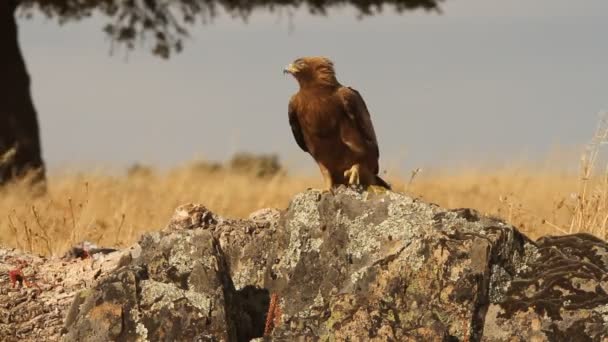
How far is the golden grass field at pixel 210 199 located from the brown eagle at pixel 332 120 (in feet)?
7.07

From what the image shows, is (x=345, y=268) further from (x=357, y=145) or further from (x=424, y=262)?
(x=357, y=145)

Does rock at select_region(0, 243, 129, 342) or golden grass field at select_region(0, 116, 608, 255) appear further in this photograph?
golden grass field at select_region(0, 116, 608, 255)

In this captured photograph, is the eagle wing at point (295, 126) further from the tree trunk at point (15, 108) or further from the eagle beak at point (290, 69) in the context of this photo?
the tree trunk at point (15, 108)

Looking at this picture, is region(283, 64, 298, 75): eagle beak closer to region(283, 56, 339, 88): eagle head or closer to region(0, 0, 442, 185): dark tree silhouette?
region(283, 56, 339, 88): eagle head

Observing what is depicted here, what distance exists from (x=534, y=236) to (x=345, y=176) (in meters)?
3.94

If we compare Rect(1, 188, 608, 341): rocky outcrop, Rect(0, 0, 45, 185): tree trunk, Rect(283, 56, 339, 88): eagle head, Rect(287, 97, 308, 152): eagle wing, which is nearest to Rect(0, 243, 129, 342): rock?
Rect(1, 188, 608, 341): rocky outcrop

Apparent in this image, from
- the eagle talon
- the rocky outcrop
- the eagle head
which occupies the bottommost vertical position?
the rocky outcrop

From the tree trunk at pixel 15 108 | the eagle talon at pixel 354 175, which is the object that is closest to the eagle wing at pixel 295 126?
the eagle talon at pixel 354 175

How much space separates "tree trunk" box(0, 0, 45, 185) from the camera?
18047mm

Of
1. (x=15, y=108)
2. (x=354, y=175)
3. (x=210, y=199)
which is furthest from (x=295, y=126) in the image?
(x=15, y=108)

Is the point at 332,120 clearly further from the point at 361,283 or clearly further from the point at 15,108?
the point at 15,108

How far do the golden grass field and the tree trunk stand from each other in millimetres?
1041

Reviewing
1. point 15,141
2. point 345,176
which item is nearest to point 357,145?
point 345,176

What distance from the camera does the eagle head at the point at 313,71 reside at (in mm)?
6590
